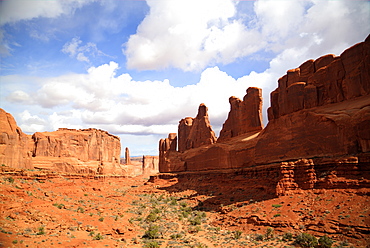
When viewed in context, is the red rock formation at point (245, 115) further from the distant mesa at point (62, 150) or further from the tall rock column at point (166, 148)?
the distant mesa at point (62, 150)

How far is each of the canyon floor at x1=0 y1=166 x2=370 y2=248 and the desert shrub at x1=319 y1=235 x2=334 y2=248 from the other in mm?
533

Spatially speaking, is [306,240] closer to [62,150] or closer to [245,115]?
[245,115]

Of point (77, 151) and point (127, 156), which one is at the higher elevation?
point (77, 151)

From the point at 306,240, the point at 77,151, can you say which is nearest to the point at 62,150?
the point at 77,151

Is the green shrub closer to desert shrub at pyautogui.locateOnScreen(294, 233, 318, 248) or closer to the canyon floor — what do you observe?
the canyon floor

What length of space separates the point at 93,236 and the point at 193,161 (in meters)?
34.9

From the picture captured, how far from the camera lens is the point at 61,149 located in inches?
2167

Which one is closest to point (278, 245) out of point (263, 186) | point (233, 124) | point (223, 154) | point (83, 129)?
point (263, 186)

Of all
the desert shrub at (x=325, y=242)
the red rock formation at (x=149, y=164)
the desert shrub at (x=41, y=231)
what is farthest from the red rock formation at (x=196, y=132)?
the red rock formation at (x=149, y=164)

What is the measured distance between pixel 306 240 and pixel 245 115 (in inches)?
1042

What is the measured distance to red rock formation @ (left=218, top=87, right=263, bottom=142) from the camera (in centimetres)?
3844

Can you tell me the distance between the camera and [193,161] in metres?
52.2

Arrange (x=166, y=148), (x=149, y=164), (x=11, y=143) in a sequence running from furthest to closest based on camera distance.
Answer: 1. (x=149, y=164)
2. (x=166, y=148)
3. (x=11, y=143)

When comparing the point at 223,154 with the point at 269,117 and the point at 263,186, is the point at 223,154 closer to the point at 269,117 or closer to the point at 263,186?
the point at 269,117
